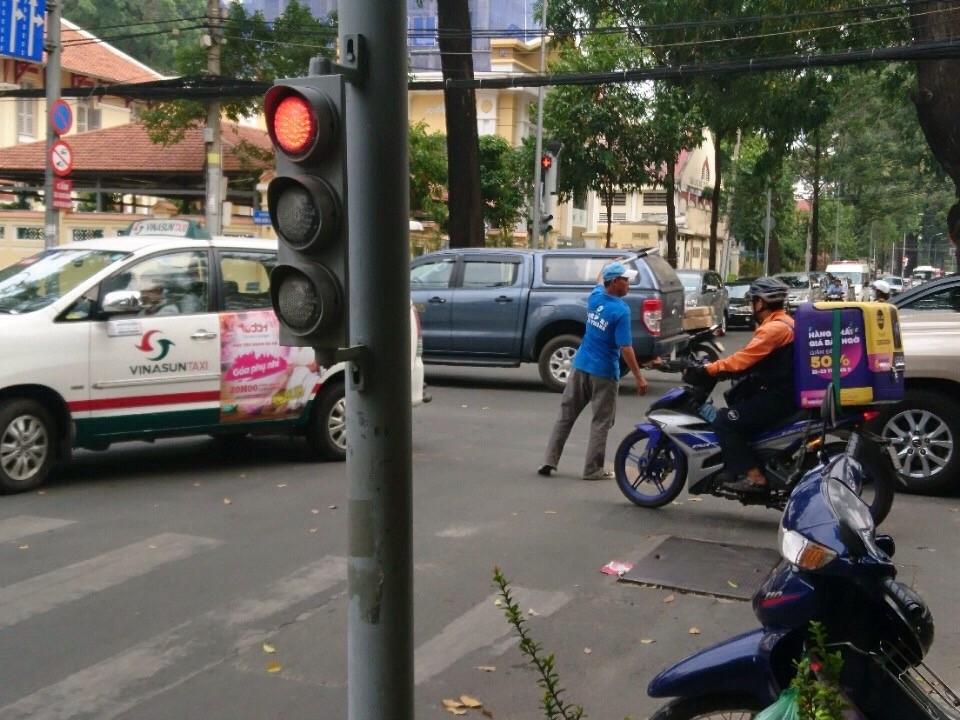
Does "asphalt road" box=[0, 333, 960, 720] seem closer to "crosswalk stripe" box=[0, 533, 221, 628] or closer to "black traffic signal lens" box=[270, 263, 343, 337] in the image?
"crosswalk stripe" box=[0, 533, 221, 628]

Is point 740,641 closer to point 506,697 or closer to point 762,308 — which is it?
point 506,697

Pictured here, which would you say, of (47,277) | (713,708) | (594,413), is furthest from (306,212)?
(47,277)

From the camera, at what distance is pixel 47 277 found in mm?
9234

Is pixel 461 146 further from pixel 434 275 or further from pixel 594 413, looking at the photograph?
pixel 594 413

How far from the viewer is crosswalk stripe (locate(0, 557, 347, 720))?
15.9 feet

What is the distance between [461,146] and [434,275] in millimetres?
7413

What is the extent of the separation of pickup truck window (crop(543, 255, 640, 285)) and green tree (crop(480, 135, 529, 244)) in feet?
65.5

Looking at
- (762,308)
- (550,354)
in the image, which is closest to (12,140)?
(550,354)

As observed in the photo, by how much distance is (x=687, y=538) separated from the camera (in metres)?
7.75

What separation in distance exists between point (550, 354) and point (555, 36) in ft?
65.4

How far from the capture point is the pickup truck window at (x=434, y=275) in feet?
54.1

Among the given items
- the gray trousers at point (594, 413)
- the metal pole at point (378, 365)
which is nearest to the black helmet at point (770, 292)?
the gray trousers at point (594, 413)

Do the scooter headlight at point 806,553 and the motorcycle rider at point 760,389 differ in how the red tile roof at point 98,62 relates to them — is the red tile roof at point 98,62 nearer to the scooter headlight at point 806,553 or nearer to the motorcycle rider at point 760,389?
the motorcycle rider at point 760,389

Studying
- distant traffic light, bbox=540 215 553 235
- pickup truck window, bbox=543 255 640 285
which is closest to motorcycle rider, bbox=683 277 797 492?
pickup truck window, bbox=543 255 640 285
